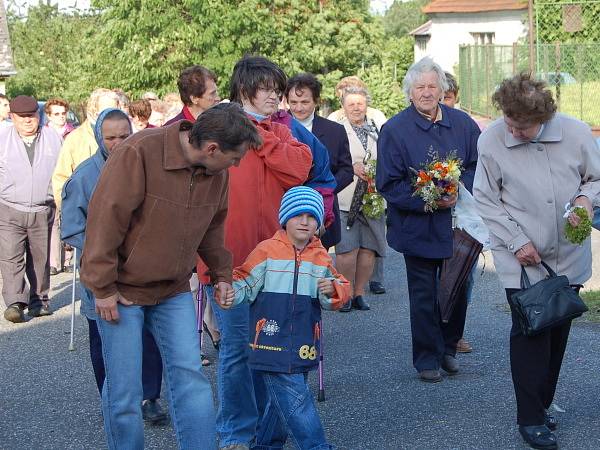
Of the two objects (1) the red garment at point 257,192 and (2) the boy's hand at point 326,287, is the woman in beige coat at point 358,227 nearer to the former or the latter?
(1) the red garment at point 257,192

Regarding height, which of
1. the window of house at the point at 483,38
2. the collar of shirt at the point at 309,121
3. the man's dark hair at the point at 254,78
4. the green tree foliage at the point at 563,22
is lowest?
the collar of shirt at the point at 309,121

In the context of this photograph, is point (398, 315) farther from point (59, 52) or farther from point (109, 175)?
point (59, 52)

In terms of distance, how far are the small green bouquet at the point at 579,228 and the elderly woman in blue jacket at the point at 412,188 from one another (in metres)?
1.56

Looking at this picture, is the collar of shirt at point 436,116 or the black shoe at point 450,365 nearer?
the collar of shirt at point 436,116

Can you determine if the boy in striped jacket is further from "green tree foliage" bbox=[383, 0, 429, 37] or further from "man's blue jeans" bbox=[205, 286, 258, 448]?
"green tree foliage" bbox=[383, 0, 429, 37]

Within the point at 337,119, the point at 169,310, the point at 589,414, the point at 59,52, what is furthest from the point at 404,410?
the point at 59,52

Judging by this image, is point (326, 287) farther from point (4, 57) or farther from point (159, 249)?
point (4, 57)

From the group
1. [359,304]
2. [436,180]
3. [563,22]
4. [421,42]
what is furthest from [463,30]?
[436,180]

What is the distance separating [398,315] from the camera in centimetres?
1005

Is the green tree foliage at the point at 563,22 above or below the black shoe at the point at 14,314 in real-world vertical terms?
above

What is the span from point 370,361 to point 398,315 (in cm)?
181

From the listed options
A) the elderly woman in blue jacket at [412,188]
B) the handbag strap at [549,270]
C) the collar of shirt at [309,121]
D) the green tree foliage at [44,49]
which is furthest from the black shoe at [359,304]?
the green tree foliage at [44,49]

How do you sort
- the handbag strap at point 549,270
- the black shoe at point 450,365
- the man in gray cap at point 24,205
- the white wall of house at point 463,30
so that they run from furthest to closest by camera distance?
the white wall of house at point 463,30
the man in gray cap at point 24,205
the black shoe at point 450,365
the handbag strap at point 549,270

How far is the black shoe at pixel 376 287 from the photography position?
442 inches
